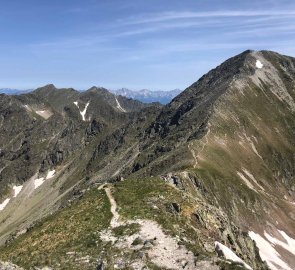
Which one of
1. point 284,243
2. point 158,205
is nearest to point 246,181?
point 284,243

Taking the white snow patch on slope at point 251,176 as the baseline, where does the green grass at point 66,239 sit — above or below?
above

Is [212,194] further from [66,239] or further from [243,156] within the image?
[66,239]

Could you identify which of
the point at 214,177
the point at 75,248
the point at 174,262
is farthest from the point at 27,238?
the point at 214,177

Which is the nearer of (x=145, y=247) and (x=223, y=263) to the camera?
(x=223, y=263)

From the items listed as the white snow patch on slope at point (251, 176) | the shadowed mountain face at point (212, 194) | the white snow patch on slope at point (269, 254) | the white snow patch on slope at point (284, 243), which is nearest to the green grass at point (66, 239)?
the shadowed mountain face at point (212, 194)

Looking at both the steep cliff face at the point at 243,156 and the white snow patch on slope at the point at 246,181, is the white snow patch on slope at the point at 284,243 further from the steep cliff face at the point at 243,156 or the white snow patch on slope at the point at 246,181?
the white snow patch on slope at the point at 246,181

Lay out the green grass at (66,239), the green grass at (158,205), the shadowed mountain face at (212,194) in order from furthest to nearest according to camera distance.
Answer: the green grass at (158,205)
the shadowed mountain face at (212,194)
the green grass at (66,239)

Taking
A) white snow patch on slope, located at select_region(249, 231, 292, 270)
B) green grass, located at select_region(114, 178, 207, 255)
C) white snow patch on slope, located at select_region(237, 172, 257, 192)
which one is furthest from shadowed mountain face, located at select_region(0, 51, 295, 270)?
white snow patch on slope, located at select_region(237, 172, 257, 192)

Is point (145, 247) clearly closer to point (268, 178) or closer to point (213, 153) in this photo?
point (213, 153)

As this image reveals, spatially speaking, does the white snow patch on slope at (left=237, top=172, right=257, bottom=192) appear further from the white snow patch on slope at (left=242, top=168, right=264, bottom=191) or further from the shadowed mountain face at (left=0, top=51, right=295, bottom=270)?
the white snow patch on slope at (left=242, top=168, right=264, bottom=191)
